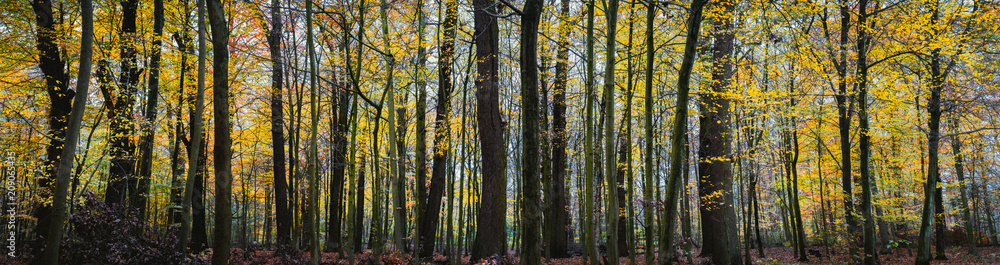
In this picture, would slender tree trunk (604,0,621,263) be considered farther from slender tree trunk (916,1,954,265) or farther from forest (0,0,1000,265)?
slender tree trunk (916,1,954,265)

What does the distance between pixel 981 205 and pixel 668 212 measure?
2679 cm

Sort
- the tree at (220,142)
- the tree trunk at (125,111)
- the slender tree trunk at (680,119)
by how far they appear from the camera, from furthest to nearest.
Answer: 1. the tree trunk at (125,111)
2. the tree at (220,142)
3. the slender tree trunk at (680,119)

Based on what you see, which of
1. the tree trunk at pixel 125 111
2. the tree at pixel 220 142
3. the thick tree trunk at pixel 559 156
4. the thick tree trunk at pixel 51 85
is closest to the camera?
the tree at pixel 220 142

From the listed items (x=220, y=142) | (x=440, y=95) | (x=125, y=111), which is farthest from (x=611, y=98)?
(x=125, y=111)

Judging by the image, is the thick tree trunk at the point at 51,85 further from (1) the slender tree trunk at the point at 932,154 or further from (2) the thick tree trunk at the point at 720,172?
(1) the slender tree trunk at the point at 932,154

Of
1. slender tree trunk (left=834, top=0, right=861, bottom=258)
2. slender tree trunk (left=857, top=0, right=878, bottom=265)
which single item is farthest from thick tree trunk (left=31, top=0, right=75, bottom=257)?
slender tree trunk (left=857, top=0, right=878, bottom=265)

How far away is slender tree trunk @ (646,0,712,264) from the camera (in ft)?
11.8

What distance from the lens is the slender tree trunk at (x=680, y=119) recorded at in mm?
3586

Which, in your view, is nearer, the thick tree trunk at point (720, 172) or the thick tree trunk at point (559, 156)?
the thick tree trunk at point (720, 172)

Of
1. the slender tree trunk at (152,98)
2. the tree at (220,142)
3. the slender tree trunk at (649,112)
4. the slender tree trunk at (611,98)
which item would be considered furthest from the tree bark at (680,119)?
the slender tree trunk at (152,98)

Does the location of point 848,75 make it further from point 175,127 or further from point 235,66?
point 175,127

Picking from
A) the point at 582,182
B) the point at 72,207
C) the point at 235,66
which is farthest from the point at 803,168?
the point at 72,207

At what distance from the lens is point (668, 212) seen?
3895 millimetres

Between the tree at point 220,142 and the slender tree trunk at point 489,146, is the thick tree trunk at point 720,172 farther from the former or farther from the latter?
the tree at point 220,142
